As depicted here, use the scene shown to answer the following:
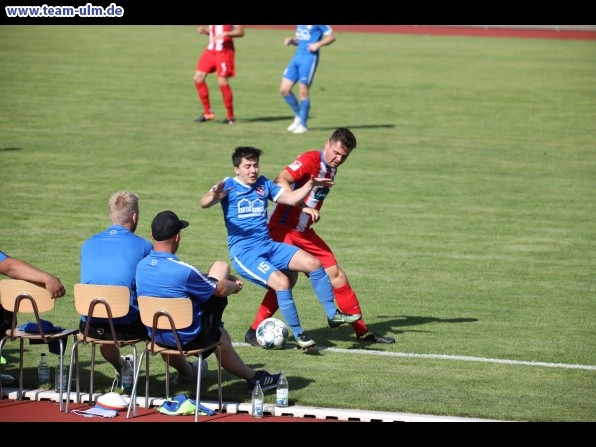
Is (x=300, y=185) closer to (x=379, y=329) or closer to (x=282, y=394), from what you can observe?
(x=379, y=329)

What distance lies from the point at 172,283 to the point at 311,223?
2.76 meters

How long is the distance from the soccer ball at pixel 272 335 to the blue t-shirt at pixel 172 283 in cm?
179

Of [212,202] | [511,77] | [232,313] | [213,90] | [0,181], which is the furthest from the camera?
[511,77]

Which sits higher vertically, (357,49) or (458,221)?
(357,49)

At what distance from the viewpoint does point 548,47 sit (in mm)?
38156

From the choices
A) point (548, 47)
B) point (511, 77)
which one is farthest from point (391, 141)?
point (548, 47)

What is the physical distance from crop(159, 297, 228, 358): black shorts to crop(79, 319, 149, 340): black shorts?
18.0 inches

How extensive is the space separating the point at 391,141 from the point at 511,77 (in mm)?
9890

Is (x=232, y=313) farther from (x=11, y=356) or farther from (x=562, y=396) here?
(x=562, y=396)

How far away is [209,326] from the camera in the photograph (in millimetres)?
8766

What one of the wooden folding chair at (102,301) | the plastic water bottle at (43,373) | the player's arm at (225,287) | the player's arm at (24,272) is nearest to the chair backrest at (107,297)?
the wooden folding chair at (102,301)

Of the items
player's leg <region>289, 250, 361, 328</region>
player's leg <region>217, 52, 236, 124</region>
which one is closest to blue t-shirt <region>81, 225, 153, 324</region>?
player's leg <region>289, 250, 361, 328</region>

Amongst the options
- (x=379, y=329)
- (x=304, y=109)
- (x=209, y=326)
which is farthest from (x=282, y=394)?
(x=304, y=109)

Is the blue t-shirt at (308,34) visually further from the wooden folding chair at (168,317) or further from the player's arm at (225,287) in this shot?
the wooden folding chair at (168,317)
